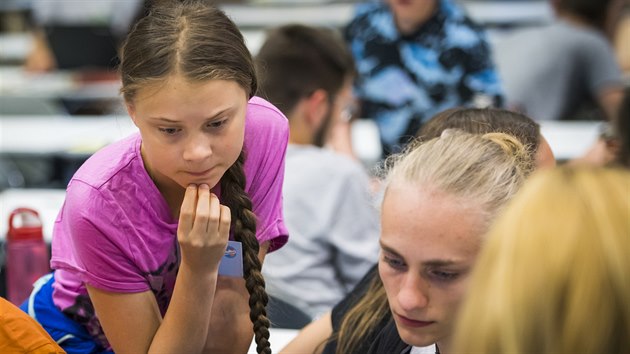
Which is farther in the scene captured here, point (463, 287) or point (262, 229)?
point (262, 229)

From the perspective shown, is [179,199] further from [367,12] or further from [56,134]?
[56,134]

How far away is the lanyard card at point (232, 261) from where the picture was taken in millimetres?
1591

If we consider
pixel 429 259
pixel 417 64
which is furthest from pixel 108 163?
pixel 417 64

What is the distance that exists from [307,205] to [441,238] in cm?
117

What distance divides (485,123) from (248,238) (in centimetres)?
50

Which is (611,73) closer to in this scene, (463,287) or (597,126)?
(597,126)

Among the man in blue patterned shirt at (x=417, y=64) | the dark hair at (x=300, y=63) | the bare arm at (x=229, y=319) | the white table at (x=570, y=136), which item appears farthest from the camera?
the white table at (x=570, y=136)

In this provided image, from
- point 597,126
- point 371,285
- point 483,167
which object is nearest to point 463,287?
point 483,167

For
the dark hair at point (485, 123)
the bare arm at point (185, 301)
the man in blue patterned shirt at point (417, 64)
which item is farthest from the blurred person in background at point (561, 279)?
the man in blue patterned shirt at point (417, 64)

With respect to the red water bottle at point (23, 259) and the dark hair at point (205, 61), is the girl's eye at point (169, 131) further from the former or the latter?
the red water bottle at point (23, 259)

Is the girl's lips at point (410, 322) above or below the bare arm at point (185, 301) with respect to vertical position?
above

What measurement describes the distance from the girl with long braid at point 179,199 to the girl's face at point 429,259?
0.33 meters

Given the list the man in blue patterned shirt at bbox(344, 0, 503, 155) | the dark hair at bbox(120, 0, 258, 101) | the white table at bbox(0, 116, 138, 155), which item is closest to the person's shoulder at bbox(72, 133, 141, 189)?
the dark hair at bbox(120, 0, 258, 101)

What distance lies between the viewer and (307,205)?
7.95 feet
